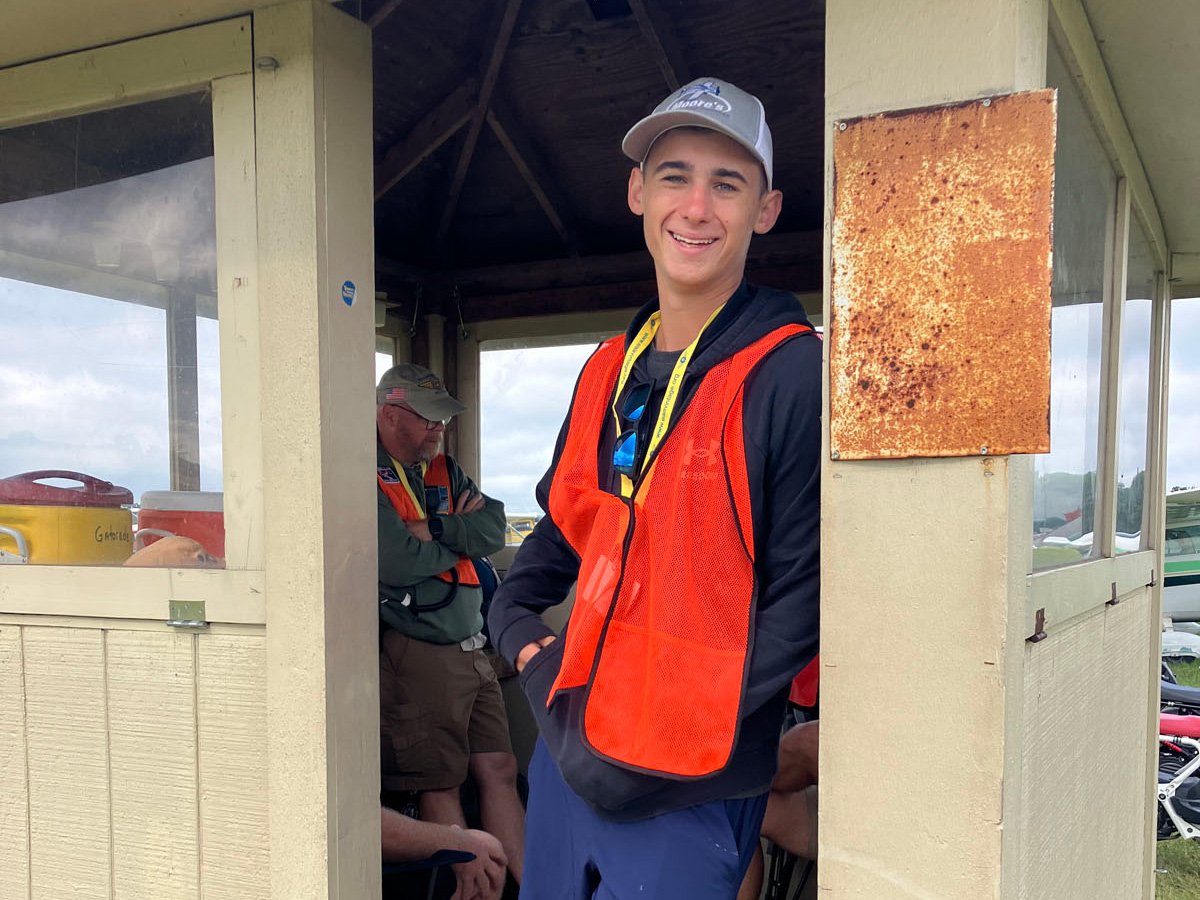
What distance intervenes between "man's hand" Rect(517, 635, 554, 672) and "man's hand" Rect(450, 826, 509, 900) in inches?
57.4

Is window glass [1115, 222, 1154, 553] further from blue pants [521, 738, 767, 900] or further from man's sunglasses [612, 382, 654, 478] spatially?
blue pants [521, 738, 767, 900]

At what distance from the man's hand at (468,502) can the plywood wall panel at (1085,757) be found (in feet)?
7.09

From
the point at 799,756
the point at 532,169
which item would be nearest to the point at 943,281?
the point at 799,756

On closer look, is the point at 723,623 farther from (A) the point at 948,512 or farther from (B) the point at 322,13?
(B) the point at 322,13

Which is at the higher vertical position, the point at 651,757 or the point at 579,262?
the point at 579,262

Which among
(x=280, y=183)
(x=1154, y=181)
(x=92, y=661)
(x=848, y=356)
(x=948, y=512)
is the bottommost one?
(x=92, y=661)

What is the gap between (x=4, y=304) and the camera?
7.47 feet

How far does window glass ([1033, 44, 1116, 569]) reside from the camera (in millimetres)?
1694

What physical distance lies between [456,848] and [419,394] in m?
1.64

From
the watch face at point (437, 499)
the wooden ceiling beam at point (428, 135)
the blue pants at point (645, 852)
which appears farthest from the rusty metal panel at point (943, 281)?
the wooden ceiling beam at point (428, 135)

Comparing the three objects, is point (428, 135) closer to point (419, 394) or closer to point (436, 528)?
point (419, 394)

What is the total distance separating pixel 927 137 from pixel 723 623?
77cm

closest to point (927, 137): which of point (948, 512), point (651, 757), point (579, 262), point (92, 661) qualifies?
point (948, 512)

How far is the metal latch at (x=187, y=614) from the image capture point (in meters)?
1.91
